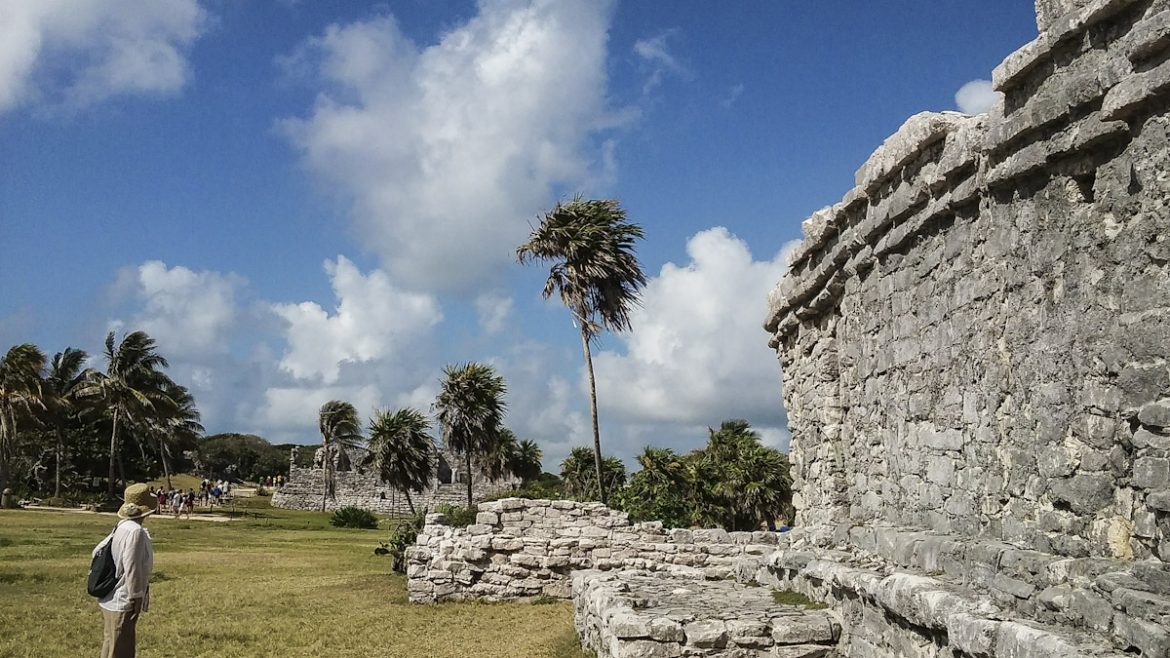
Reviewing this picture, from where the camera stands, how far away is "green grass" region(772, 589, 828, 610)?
6.63 meters

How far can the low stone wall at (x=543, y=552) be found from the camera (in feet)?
42.7

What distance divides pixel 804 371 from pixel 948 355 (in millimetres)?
3052

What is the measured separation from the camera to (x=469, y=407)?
31.4m

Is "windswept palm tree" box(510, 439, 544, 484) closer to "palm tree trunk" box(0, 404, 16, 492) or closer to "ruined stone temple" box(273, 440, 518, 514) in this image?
"ruined stone temple" box(273, 440, 518, 514)

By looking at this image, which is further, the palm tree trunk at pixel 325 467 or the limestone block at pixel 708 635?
the palm tree trunk at pixel 325 467

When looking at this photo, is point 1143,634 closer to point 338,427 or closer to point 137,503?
point 137,503

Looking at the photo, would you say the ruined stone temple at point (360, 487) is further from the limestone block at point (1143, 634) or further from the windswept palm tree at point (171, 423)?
the limestone block at point (1143, 634)

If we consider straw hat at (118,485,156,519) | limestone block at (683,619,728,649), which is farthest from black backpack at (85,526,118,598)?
limestone block at (683,619,728,649)

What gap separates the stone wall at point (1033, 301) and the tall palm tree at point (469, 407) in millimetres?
25020

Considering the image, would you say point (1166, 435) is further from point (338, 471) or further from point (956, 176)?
point (338, 471)

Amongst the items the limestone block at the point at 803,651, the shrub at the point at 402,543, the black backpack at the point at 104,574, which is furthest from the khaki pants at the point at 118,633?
the shrub at the point at 402,543

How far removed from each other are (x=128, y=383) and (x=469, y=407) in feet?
79.1

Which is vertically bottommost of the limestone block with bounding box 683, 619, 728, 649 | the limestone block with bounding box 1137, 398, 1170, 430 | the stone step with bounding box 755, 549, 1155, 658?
the limestone block with bounding box 683, 619, 728, 649

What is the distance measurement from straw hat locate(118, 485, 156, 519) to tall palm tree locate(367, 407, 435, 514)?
80.3 ft
